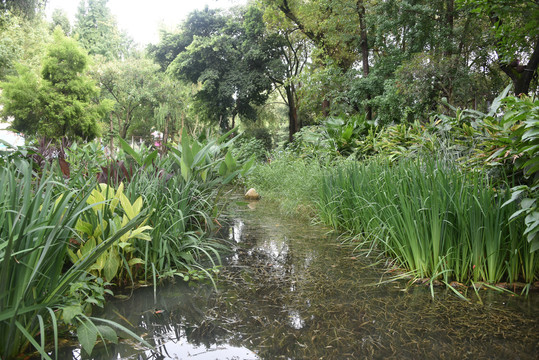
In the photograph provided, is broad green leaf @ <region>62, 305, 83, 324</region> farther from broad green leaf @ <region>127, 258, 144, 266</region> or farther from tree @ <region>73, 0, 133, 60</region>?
tree @ <region>73, 0, 133, 60</region>

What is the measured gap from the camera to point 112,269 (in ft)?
5.59

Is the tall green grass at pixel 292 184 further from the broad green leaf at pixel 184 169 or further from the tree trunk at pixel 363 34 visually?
the tree trunk at pixel 363 34

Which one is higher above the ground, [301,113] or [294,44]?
[294,44]

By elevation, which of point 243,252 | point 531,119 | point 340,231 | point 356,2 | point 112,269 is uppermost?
point 356,2

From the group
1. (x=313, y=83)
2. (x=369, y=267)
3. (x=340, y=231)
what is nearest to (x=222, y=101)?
(x=313, y=83)

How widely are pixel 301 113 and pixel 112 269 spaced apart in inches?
693

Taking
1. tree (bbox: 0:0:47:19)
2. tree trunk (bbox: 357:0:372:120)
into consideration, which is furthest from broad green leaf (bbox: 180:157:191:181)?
tree (bbox: 0:0:47:19)

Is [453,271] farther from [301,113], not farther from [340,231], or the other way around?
[301,113]

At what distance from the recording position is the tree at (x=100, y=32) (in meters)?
27.2

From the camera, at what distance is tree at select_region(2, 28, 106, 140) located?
41.6 ft

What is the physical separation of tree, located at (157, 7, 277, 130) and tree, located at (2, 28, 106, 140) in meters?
5.22

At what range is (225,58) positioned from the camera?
17438 mm

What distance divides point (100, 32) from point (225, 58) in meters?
19.7

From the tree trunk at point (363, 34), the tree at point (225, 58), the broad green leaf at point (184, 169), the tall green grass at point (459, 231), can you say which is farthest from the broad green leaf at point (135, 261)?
the tree at point (225, 58)
